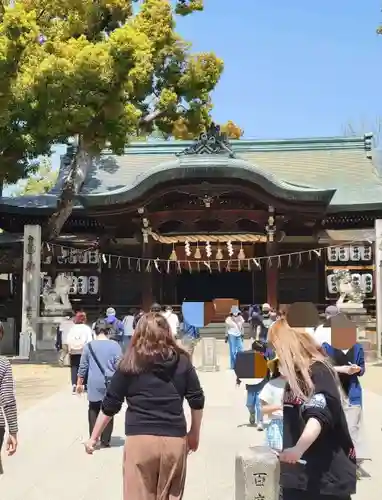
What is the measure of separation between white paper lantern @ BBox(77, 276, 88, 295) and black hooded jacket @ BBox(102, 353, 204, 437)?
61.8 ft

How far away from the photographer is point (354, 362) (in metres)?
5.65

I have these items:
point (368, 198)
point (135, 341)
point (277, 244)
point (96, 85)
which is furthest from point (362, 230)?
point (135, 341)

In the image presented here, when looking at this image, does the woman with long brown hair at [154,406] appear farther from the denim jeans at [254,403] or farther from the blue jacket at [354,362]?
the denim jeans at [254,403]

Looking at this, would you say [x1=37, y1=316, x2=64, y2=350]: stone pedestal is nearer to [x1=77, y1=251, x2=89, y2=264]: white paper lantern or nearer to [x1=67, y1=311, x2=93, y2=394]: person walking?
[x1=77, y1=251, x2=89, y2=264]: white paper lantern

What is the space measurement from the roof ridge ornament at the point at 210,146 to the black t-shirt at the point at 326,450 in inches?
739

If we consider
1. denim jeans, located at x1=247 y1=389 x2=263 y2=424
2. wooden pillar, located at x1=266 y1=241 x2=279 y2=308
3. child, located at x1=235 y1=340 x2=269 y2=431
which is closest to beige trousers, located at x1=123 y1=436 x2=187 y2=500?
child, located at x1=235 y1=340 x2=269 y2=431

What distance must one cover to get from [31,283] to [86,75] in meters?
6.94

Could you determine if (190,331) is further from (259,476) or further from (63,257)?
(259,476)

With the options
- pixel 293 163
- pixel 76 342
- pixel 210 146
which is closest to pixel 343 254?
pixel 210 146

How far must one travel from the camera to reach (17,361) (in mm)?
17344

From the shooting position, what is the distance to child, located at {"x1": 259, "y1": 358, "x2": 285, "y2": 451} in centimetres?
405

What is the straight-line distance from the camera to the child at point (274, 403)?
4.05m

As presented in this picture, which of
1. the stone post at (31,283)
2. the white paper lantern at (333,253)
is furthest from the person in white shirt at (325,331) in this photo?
the white paper lantern at (333,253)

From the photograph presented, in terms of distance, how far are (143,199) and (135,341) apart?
17.4 meters
